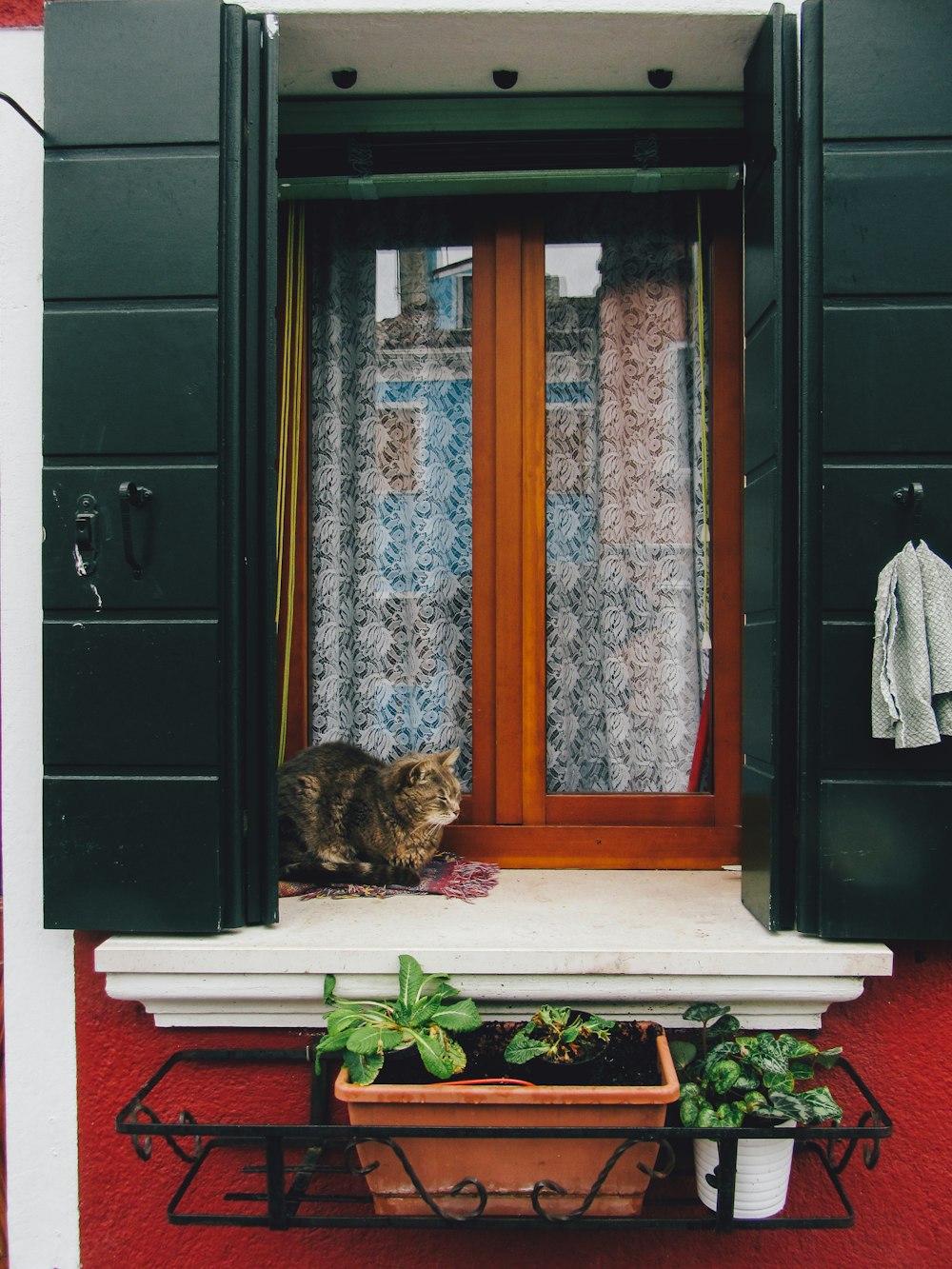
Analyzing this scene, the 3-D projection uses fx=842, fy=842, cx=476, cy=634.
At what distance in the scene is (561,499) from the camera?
232cm

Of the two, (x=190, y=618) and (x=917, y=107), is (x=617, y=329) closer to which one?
(x=917, y=107)

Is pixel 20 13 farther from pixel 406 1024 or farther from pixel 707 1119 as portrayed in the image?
pixel 707 1119

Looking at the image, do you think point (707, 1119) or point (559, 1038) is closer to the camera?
point (707, 1119)

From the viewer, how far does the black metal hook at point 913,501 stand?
5.37ft

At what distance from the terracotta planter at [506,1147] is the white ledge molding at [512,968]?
0.20m

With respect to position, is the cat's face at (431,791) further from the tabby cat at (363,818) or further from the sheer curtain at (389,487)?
the sheer curtain at (389,487)

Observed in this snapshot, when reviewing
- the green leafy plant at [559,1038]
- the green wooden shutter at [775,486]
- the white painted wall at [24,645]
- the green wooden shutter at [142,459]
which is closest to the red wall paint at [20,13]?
the white painted wall at [24,645]

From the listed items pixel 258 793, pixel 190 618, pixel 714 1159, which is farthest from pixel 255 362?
pixel 714 1159

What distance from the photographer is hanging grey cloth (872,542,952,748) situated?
1.61 metres

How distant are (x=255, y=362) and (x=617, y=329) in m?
1.03

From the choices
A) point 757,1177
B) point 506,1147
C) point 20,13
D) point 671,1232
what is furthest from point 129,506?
point 671,1232

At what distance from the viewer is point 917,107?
170cm

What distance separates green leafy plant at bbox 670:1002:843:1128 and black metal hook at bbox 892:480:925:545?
1011mm

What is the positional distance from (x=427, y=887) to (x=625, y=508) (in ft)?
3.70
